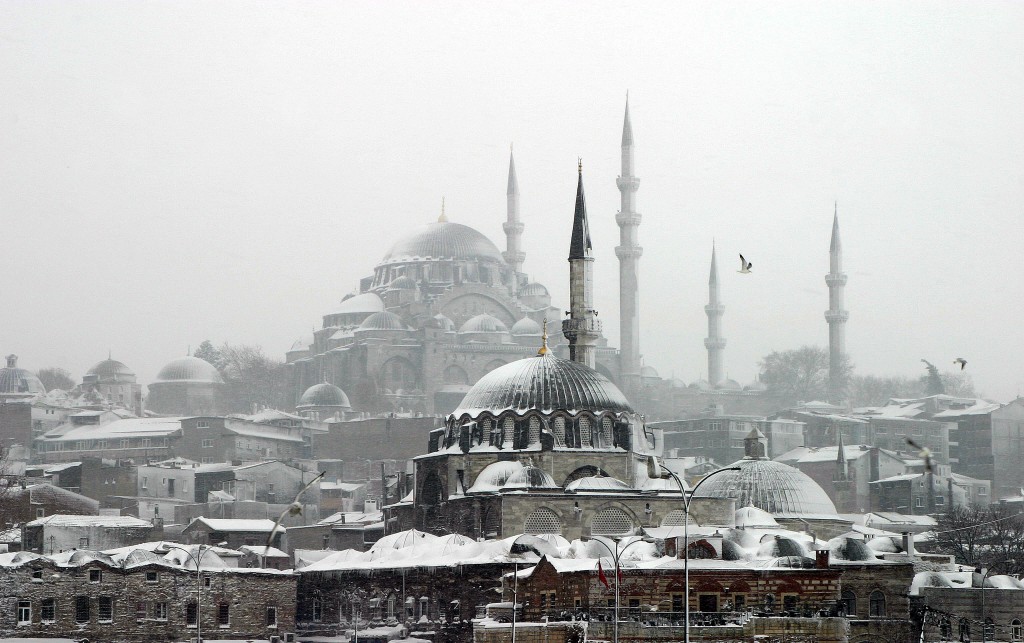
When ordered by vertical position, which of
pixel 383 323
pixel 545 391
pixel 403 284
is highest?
pixel 403 284

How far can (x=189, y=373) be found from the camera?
10181 cm

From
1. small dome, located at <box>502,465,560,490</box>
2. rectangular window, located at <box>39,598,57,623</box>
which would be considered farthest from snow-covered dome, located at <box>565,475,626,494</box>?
rectangular window, located at <box>39,598,57,623</box>

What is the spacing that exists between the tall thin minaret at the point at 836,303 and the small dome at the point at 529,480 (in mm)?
48224

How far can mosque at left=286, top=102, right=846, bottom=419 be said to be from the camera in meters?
94.0

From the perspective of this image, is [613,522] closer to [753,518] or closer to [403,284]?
[753,518]

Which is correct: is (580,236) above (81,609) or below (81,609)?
above

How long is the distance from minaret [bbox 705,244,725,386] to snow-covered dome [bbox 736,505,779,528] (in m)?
52.5

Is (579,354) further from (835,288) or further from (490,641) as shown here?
(835,288)

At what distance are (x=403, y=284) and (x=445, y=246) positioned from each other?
4338 mm

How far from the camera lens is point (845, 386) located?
10075cm

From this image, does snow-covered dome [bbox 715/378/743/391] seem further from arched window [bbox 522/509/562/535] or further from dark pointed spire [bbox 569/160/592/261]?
arched window [bbox 522/509/562/535]

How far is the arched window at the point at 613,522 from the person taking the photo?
162ft

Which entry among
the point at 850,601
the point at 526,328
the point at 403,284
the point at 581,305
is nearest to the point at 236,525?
the point at 581,305

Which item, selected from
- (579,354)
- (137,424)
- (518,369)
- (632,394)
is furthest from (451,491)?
(632,394)
